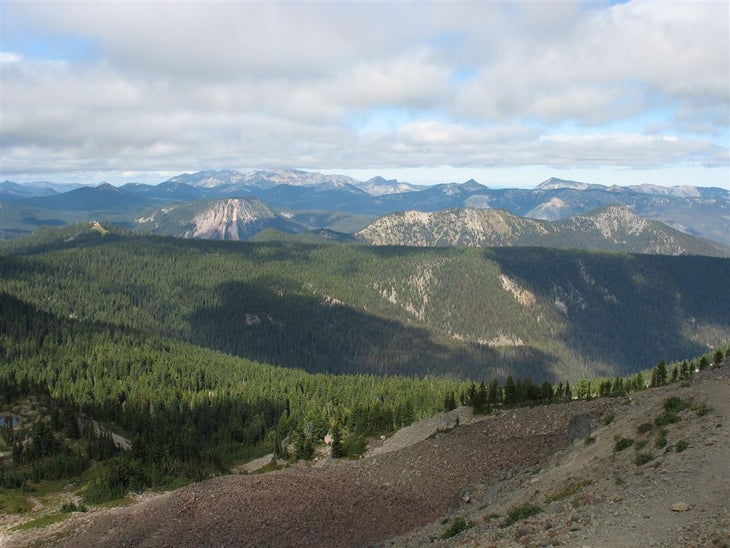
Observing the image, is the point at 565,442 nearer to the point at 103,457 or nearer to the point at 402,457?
the point at 402,457

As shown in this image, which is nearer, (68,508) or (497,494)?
(497,494)

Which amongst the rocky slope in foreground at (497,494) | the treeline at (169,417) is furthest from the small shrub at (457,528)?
the treeline at (169,417)

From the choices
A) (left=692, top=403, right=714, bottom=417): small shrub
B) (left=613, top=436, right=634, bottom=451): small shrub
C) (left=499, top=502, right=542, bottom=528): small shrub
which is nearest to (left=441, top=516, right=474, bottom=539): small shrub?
(left=499, top=502, right=542, bottom=528): small shrub

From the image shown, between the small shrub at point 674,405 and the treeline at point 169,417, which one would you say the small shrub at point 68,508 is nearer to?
the treeline at point 169,417

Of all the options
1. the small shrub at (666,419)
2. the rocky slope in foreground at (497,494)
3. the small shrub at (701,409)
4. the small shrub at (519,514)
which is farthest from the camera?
the small shrub at (666,419)

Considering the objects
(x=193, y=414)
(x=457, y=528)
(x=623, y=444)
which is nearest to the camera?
(x=457, y=528)

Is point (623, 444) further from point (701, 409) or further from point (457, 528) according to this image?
point (457, 528)

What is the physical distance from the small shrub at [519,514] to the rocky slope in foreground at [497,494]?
34cm

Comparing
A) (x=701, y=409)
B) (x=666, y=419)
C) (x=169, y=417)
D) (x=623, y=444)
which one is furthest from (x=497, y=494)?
(x=169, y=417)

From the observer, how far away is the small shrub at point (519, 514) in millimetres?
32531

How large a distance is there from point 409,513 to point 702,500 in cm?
3225

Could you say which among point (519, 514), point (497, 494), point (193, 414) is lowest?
point (193, 414)

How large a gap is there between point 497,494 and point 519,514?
479 inches

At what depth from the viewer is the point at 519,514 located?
1298 inches
